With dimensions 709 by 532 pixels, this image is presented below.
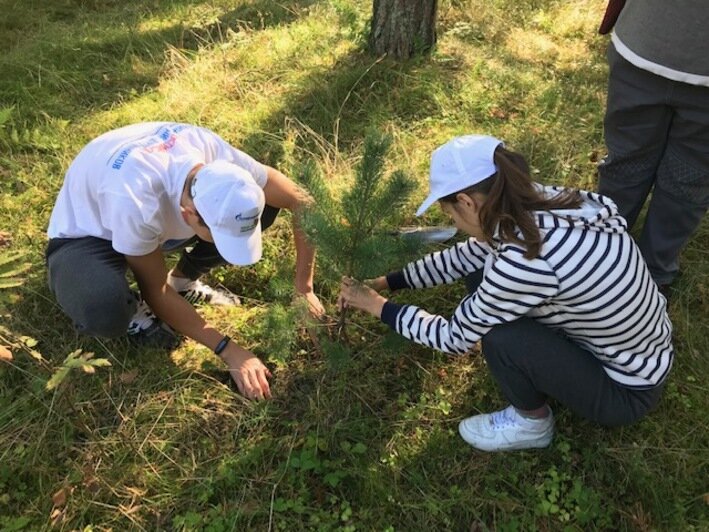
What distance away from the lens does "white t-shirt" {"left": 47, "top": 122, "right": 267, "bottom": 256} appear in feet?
6.70

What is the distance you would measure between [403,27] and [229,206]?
8.73 feet

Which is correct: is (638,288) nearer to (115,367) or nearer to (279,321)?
(279,321)

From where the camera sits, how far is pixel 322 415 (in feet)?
7.40

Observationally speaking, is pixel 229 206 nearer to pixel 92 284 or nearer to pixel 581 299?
pixel 92 284

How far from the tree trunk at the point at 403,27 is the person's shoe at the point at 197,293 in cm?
225

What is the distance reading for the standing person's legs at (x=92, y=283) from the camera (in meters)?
2.18

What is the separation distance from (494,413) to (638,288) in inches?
28.3

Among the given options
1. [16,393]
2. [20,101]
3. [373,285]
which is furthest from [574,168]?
[20,101]

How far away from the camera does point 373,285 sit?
2.39m

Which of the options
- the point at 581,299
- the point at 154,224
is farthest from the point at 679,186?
the point at 154,224

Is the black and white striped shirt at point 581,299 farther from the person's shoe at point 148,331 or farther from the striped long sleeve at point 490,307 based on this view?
the person's shoe at point 148,331

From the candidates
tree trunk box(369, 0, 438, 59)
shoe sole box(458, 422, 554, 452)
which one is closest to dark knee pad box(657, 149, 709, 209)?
shoe sole box(458, 422, 554, 452)

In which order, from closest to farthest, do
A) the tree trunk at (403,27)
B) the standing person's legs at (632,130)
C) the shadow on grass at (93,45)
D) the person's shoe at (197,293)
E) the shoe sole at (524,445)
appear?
the shoe sole at (524,445)
the standing person's legs at (632,130)
the person's shoe at (197,293)
the tree trunk at (403,27)
the shadow on grass at (93,45)

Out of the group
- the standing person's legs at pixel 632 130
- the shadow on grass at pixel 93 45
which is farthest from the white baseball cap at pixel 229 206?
the shadow on grass at pixel 93 45
